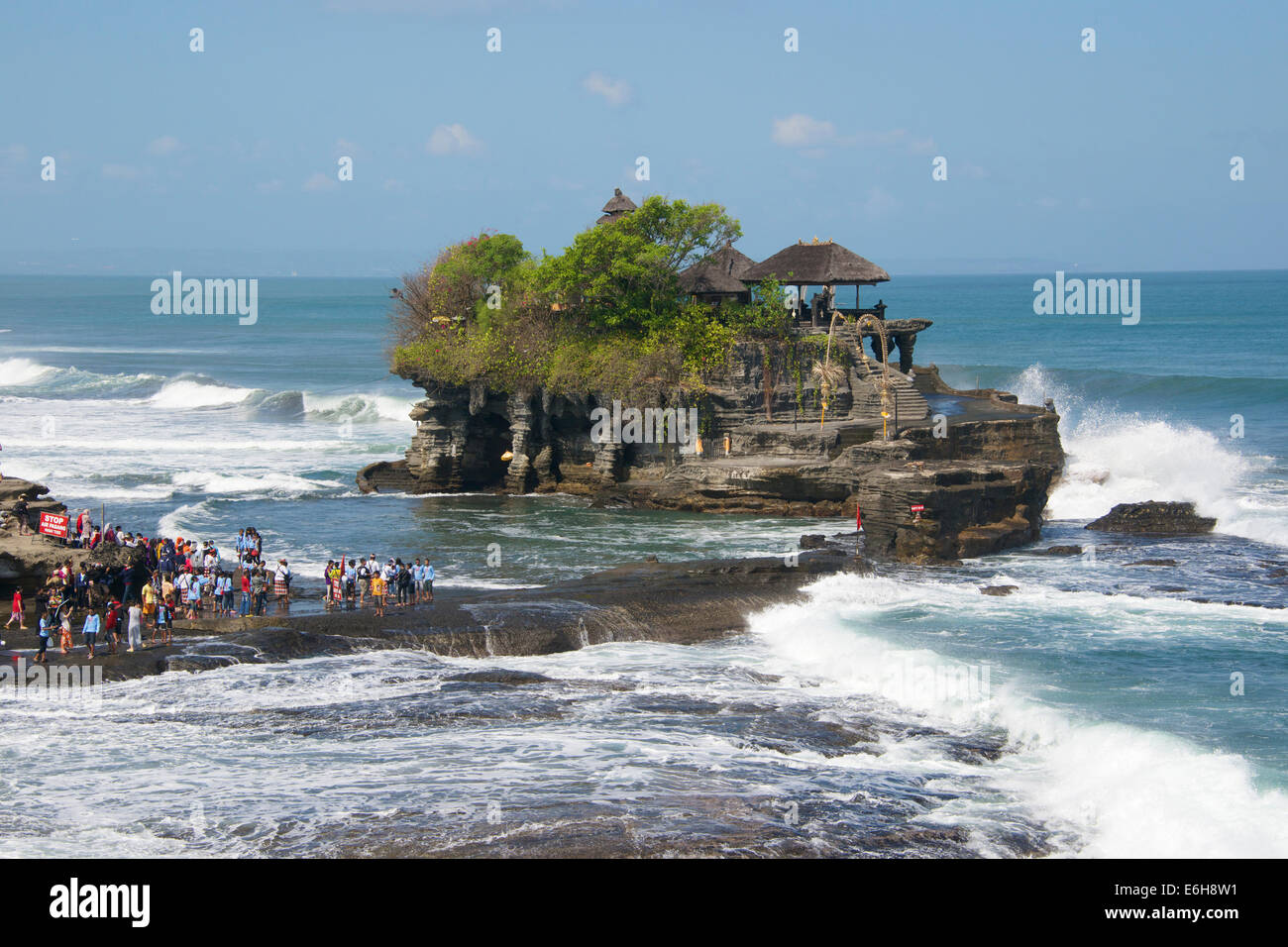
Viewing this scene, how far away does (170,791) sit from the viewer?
1806cm

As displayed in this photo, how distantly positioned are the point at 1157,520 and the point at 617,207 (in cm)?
2105

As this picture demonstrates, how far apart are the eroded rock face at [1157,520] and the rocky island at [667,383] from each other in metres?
2.93

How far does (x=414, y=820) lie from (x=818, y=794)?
18.1ft

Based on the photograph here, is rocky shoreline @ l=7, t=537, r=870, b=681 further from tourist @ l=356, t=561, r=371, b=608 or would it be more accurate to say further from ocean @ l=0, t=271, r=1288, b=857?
tourist @ l=356, t=561, r=371, b=608

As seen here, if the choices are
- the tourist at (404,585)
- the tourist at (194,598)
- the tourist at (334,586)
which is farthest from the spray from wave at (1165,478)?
the tourist at (194,598)

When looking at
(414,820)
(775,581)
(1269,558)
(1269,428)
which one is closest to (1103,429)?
(1269,428)

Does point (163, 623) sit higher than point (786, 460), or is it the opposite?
point (786, 460)

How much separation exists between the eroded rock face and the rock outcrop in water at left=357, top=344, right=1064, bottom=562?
7.58 feet

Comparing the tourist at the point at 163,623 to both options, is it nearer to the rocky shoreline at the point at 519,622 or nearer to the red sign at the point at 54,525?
the rocky shoreline at the point at 519,622

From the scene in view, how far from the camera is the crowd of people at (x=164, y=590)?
79.1 feet

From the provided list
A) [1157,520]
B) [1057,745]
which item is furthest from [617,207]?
[1057,745]

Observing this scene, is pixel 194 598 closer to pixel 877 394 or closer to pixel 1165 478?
pixel 877 394

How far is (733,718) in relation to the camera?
70.1 ft
